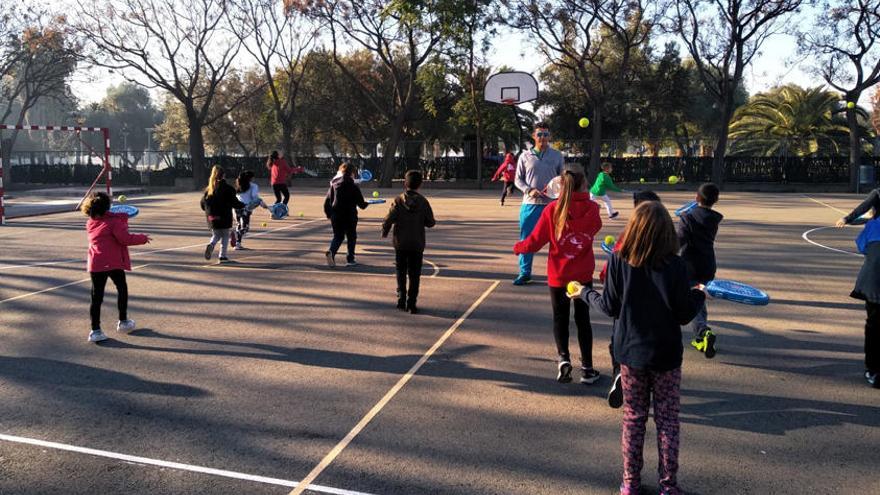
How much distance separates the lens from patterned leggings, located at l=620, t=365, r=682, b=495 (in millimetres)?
3648

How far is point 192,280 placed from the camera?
1024cm

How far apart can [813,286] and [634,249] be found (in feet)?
23.9

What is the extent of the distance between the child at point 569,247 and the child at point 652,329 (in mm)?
1525

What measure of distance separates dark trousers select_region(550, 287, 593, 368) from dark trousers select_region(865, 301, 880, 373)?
2.35 m

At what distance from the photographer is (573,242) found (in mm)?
5297

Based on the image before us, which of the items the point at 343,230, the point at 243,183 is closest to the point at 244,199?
the point at 243,183

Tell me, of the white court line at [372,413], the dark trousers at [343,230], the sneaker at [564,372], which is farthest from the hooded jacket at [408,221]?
the dark trousers at [343,230]

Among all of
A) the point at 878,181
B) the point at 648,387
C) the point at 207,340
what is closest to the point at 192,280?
the point at 207,340

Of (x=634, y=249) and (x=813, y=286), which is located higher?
(x=634, y=249)

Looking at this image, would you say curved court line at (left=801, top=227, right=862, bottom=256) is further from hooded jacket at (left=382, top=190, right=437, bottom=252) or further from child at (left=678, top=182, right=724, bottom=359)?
hooded jacket at (left=382, top=190, right=437, bottom=252)

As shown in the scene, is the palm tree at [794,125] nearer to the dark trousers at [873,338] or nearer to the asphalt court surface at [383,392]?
A: the asphalt court surface at [383,392]

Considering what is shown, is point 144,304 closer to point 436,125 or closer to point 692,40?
point 692,40

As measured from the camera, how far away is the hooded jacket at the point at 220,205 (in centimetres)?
1098

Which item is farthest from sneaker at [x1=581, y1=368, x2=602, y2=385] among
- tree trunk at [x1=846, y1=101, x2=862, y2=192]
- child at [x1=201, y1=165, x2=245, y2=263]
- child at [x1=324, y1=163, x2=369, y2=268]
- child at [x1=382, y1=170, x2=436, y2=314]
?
tree trunk at [x1=846, y1=101, x2=862, y2=192]
